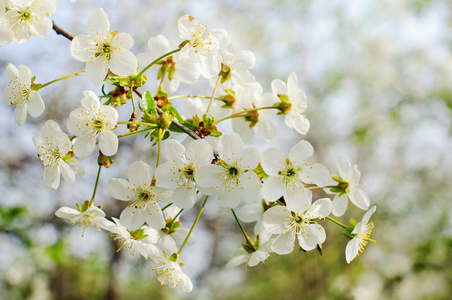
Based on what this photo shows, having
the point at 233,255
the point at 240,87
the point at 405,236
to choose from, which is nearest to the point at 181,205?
the point at 233,255


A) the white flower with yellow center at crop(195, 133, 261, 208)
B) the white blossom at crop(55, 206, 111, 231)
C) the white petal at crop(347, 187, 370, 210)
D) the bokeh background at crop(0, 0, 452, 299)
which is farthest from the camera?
the bokeh background at crop(0, 0, 452, 299)

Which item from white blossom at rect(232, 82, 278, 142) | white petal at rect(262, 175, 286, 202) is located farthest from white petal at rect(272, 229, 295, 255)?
white blossom at rect(232, 82, 278, 142)

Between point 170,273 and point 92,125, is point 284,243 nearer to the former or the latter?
point 170,273

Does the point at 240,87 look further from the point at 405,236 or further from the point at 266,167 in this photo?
the point at 405,236

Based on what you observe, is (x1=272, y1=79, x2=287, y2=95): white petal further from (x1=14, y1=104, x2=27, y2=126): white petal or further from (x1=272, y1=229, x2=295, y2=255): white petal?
(x1=14, y1=104, x2=27, y2=126): white petal

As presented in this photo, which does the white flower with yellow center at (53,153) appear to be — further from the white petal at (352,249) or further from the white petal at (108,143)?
the white petal at (352,249)
